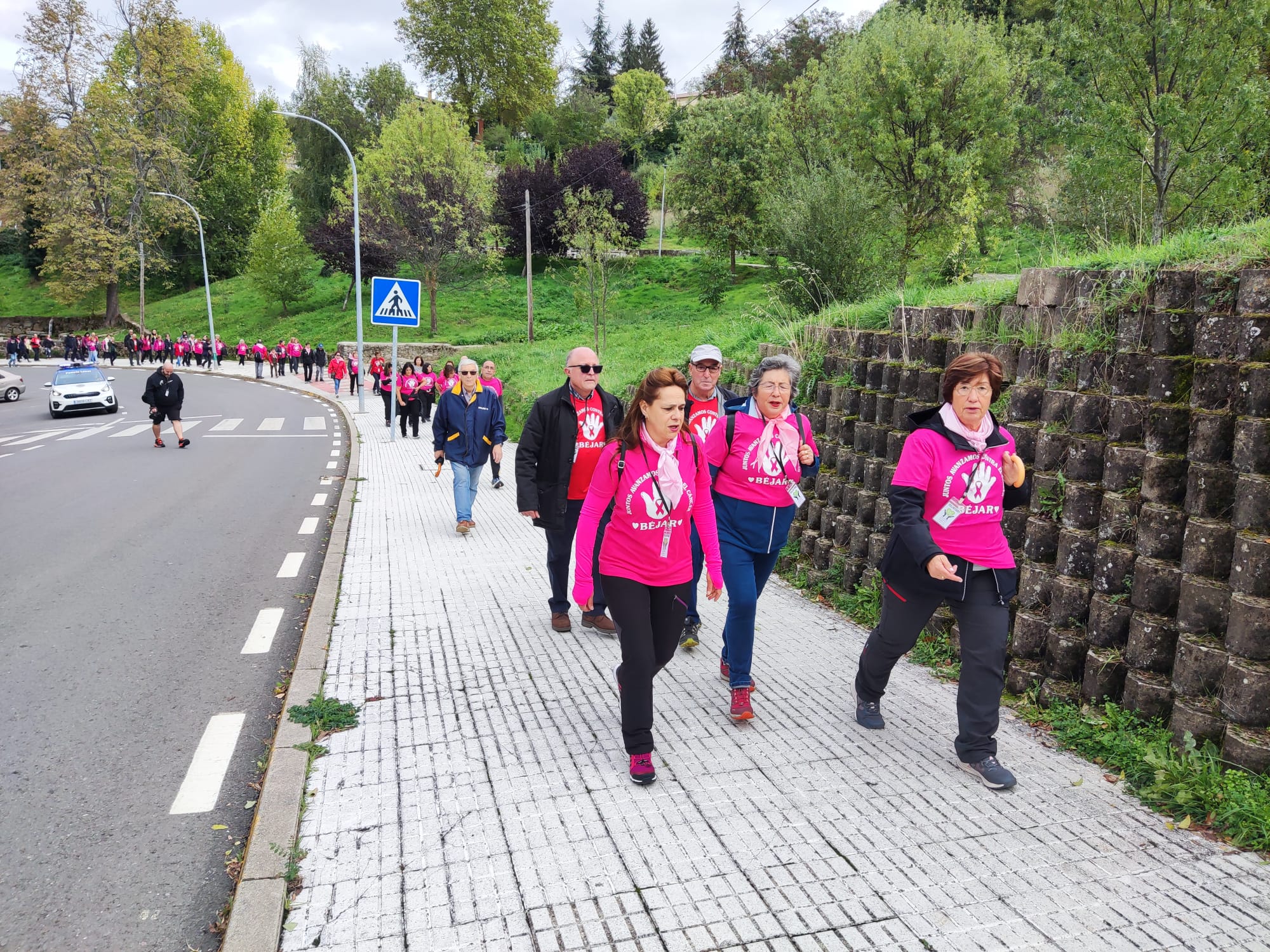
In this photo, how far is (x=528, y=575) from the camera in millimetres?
7652

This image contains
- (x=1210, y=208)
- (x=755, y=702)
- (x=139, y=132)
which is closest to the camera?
(x=755, y=702)

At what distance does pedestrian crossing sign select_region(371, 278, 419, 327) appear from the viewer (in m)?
14.9

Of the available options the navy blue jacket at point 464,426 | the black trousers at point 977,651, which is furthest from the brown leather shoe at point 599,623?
the navy blue jacket at point 464,426

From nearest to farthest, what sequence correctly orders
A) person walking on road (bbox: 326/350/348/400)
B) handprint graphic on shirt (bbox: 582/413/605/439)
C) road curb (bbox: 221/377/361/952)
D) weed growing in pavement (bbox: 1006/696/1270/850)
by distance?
road curb (bbox: 221/377/361/952)
weed growing in pavement (bbox: 1006/696/1270/850)
handprint graphic on shirt (bbox: 582/413/605/439)
person walking on road (bbox: 326/350/348/400)

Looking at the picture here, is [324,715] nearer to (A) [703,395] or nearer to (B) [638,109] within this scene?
(A) [703,395]

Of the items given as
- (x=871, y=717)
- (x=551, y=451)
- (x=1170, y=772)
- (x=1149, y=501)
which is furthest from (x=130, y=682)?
(x=1149, y=501)

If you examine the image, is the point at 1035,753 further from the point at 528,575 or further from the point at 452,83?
the point at 452,83

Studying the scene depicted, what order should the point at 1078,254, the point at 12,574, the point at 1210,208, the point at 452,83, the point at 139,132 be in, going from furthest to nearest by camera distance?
the point at 452,83 → the point at 139,132 → the point at 1210,208 → the point at 12,574 → the point at 1078,254

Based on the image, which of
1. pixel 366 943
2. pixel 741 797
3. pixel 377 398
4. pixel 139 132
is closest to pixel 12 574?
pixel 366 943

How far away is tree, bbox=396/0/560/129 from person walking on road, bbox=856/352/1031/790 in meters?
69.0

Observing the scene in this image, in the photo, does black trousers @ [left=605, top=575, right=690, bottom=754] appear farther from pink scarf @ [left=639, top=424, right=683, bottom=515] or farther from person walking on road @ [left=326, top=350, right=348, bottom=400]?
person walking on road @ [left=326, top=350, right=348, bottom=400]

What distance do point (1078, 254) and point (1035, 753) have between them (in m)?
3.92

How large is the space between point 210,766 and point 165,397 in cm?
1436

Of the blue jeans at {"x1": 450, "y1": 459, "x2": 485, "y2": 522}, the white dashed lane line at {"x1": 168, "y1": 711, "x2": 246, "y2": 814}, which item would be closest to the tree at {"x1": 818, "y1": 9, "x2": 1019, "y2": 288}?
the blue jeans at {"x1": 450, "y1": 459, "x2": 485, "y2": 522}
